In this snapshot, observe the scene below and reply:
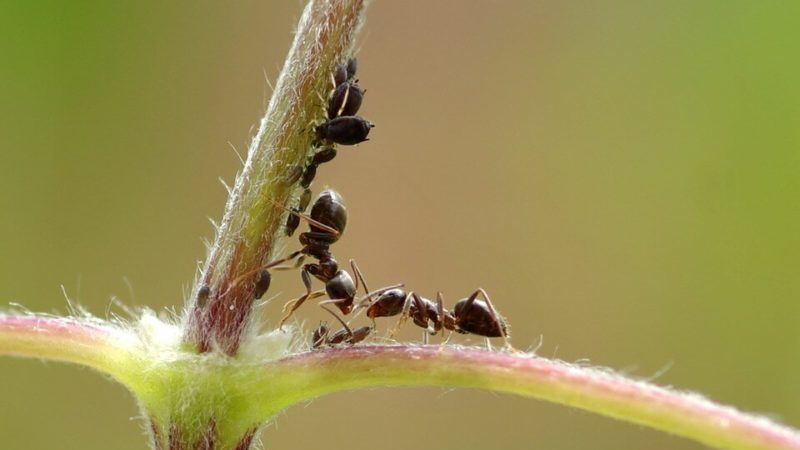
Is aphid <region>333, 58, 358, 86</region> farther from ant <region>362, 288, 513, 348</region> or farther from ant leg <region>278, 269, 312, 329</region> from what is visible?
ant <region>362, 288, 513, 348</region>

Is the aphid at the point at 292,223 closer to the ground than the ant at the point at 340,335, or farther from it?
farther from it

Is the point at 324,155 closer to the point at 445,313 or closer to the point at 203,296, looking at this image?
the point at 203,296

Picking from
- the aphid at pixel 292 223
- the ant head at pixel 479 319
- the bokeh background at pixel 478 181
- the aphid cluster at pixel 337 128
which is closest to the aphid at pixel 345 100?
the aphid cluster at pixel 337 128

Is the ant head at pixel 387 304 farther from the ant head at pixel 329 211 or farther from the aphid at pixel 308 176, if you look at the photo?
the aphid at pixel 308 176

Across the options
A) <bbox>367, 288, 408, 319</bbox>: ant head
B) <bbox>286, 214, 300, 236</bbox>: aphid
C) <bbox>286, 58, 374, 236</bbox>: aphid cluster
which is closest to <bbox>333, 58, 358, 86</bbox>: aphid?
<bbox>286, 58, 374, 236</bbox>: aphid cluster

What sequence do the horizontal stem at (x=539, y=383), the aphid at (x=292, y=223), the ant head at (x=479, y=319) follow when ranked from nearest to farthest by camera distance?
1. the horizontal stem at (x=539, y=383)
2. the aphid at (x=292, y=223)
3. the ant head at (x=479, y=319)

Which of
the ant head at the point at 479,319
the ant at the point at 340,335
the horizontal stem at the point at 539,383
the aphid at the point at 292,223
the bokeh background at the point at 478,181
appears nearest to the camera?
the horizontal stem at the point at 539,383
